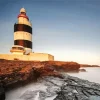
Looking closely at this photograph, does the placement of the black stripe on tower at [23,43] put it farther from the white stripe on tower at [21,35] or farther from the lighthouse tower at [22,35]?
the white stripe on tower at [21,35]

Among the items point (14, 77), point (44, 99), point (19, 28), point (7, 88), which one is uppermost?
point (19, 28)

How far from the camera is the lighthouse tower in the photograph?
2300cm

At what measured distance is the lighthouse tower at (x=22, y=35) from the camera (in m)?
23.0

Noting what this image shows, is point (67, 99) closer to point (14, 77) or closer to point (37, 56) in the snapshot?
point (14, 77)

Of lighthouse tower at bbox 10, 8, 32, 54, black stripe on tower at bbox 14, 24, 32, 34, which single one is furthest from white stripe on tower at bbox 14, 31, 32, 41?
black stripe on tower at bbox 14, 24, 32, 34

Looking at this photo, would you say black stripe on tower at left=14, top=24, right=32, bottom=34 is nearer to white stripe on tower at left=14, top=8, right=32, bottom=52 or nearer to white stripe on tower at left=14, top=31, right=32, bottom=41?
white stripe on tower at left=14, top=8, right=32, bottom=52

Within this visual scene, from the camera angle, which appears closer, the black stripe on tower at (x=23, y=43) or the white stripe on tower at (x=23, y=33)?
the black stripe on tower at (x=23, y=43)

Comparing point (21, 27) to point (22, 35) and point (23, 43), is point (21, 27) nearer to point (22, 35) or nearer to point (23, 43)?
point (22, 35)

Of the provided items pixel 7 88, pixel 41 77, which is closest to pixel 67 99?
pixel 7 88

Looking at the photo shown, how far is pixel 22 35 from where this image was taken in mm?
23344

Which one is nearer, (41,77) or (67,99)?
(67,99)

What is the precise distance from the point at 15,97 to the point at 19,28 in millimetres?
18897

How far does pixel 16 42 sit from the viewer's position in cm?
2384

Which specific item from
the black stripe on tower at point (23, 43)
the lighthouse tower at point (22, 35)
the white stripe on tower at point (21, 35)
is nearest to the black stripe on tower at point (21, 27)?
the lighthouse tower at point (22, 35)
